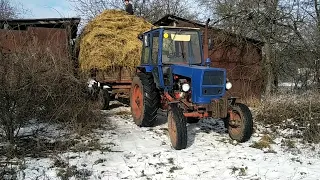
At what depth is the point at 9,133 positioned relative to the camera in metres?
6.28

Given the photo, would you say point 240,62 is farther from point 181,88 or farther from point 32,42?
point 32,42

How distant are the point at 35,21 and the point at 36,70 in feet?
20.6

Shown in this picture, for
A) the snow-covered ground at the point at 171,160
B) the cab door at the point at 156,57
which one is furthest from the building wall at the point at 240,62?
the snow-covered ground at the point at 171,160

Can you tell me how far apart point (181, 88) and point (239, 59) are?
25.4ft

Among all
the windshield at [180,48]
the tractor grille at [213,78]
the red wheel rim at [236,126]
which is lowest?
the red wheel rim at [236,126]

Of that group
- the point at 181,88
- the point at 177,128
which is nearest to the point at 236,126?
the point at 181,88

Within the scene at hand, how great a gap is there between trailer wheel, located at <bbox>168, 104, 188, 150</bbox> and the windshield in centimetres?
151

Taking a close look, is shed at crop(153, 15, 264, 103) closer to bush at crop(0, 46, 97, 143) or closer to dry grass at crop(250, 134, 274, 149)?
dry grass at crop(250, 134, 274, 149)

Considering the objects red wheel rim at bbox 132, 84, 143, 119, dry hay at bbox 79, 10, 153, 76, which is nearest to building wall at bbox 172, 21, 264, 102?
dry hay at bbox 79, 10, 153, 76

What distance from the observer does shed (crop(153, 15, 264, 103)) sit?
14078 millimetres

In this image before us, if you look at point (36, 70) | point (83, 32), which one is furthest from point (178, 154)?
point (83, 32)

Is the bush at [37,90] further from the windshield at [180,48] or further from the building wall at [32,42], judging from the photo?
the windshield at [180,48]

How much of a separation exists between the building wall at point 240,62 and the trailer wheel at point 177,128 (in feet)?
25.1

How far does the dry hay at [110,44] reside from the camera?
1077 centimetres
